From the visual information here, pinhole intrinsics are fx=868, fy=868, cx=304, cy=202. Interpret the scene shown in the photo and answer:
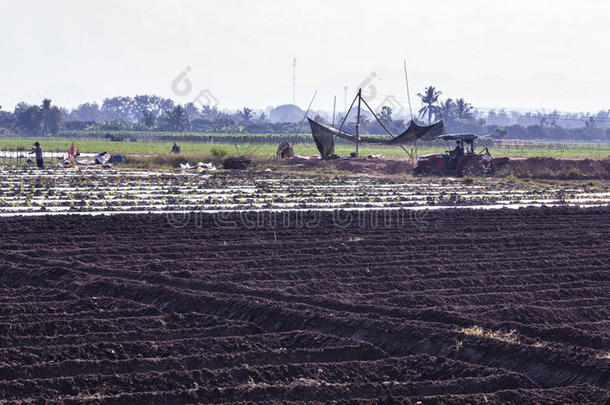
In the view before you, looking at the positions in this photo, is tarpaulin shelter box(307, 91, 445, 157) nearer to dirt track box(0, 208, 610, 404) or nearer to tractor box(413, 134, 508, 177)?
tractor box(413, 134, 508, 177)

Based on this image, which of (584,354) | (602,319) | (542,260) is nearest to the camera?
(584,354)

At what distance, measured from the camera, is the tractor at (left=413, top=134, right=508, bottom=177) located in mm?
29125

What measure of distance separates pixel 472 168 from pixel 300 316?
21.8 metres

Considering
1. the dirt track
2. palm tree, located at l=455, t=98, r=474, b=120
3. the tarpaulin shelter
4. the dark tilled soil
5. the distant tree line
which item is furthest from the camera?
palm tree, located at l=455, t=98, r=474, b=120

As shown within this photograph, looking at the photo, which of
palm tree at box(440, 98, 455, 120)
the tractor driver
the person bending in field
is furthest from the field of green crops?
palm tree at box(440, 98, 455, 120)

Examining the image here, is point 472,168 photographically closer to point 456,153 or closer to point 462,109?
point 456,153

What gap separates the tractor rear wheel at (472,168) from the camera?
29109mm

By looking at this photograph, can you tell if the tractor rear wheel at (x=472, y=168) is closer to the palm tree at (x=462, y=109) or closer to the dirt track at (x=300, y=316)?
the dirt track at (x=300, y=316)

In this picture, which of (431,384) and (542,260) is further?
(542,260)

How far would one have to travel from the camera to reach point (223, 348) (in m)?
7.40

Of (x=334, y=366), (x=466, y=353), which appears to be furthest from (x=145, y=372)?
(x=466, y=353)

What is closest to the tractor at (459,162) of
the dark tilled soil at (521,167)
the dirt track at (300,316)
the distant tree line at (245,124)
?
the dark tilled soil at (521,167)

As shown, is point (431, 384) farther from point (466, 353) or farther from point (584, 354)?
point (584, 354)

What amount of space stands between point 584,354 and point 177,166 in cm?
2882
